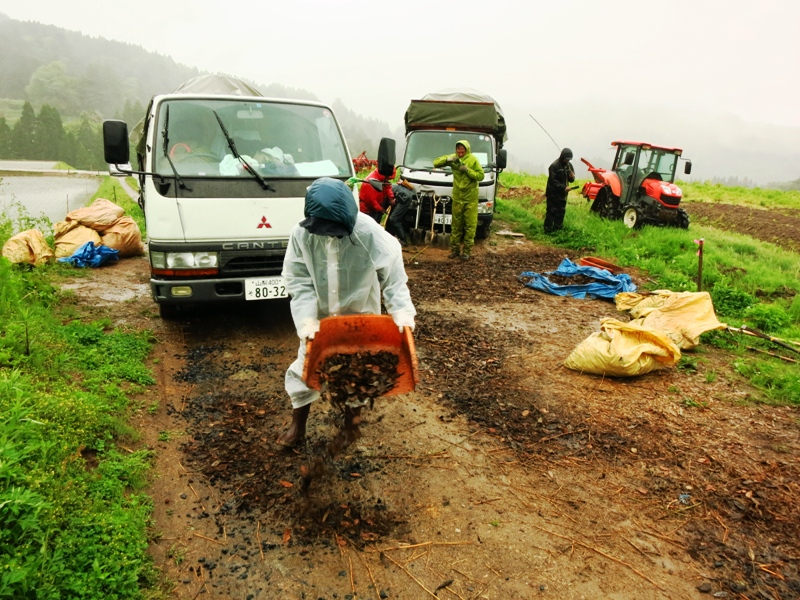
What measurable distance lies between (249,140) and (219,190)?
0.82 meters

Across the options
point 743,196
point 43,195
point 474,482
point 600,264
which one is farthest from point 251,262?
point 743,196

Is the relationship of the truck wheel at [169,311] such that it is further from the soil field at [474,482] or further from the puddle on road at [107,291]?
the puddle on road at [107,291]

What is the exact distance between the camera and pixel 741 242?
11.9 meters

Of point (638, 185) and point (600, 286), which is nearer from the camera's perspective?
point (600, 286)

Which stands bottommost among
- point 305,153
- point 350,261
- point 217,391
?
point 217,391

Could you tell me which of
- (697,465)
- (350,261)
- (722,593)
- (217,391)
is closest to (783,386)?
(697,465)

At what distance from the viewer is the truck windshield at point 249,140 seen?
476 centimetres

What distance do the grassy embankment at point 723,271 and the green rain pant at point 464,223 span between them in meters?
2.50

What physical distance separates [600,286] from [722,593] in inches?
219

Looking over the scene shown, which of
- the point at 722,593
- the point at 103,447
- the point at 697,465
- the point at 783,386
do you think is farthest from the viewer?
the point at 783,386

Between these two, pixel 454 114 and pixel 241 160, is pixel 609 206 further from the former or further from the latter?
pixel 241 160

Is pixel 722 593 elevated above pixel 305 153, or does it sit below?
below

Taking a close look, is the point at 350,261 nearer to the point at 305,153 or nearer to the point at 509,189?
the point at 305,153

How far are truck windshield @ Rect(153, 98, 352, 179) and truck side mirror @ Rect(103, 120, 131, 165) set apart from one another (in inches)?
10.6
